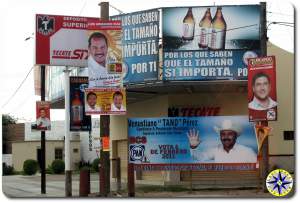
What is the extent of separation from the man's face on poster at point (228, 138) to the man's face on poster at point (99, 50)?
19.0ft

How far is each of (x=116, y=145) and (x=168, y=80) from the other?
19.3 ft

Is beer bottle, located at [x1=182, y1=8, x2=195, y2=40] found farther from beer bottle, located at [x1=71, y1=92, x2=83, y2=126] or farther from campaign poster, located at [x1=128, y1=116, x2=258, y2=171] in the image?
beer bottle, located at [x1=71, y1=92, x2=83, y2=126]

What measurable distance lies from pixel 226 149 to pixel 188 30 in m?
4.31

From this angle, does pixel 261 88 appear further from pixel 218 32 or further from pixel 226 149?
pixel 218 32

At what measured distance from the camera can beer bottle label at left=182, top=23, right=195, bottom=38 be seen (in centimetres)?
1895

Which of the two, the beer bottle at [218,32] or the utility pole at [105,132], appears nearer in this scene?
the utility pole at [105,132]

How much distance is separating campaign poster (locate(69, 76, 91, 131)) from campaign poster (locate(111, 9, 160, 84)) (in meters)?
2.40

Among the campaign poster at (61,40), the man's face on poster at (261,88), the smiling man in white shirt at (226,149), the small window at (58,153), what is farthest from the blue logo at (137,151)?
the small window at (58,153)

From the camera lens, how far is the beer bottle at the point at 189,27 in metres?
19.0

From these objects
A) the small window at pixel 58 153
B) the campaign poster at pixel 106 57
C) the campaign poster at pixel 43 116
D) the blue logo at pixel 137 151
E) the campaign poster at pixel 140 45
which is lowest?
the small window at pixel 58 153

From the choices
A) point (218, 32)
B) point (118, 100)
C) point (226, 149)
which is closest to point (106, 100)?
point (118, 100)

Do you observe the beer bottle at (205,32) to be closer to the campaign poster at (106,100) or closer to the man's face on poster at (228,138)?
the man's face on poster at (228,138)

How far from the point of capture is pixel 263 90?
14.7 meters

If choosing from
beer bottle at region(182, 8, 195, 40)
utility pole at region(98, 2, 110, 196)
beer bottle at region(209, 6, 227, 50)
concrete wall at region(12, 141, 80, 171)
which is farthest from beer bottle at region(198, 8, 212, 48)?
concrete wall at region(12, 141, 80, 171)
